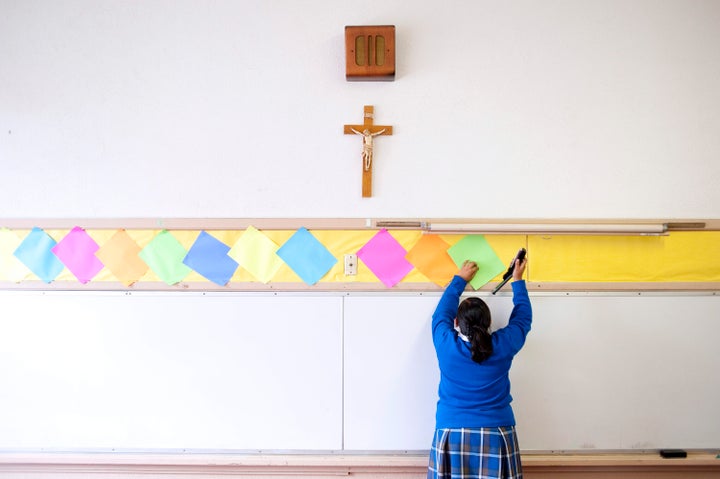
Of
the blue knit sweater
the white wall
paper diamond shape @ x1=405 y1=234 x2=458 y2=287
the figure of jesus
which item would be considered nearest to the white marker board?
paper diamond shape @ x1=405 y1=234 x2=458 y2=287

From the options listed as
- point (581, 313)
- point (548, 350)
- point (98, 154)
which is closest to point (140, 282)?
point (98, 154)

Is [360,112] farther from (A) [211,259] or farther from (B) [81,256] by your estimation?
(B) [81,256]

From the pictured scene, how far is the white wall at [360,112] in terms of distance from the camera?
2199 millimetres

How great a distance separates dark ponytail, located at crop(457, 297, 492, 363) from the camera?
1.78 m

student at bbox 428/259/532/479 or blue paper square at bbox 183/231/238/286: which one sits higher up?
blue paper square at bbox 183/231/238/286

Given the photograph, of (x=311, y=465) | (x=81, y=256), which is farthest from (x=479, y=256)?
(x=81, y=256)

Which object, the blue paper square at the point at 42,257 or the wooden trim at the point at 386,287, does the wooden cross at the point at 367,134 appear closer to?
the wooden trim at the point at 386,287

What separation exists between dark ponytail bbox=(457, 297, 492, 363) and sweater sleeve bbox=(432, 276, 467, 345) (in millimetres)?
100

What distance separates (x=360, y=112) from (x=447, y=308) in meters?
1.02

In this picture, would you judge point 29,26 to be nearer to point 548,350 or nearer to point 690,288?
point 548,350

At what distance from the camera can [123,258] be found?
7.17 ft

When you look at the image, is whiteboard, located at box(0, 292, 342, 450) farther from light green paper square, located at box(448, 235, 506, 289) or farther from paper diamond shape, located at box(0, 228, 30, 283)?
light green paper square, located at box(448, 235, 506, 289)

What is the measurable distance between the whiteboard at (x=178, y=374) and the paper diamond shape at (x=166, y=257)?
0.10 m

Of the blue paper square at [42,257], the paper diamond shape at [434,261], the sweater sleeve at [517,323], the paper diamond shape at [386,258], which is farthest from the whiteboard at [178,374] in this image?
the sweater sleeve at [517,323]
